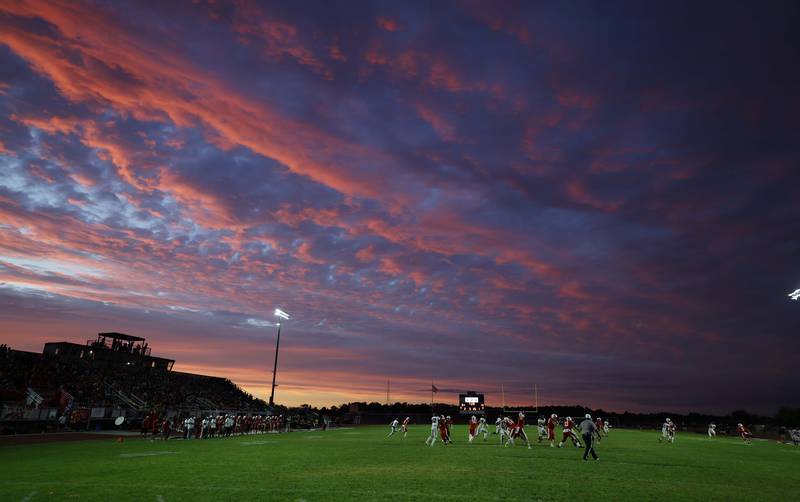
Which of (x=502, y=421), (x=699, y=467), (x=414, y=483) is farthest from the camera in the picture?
(x=502, y=421)

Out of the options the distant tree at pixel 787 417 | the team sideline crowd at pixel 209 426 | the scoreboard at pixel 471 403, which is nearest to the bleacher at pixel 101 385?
the team sideline crowd at pixel 209 426

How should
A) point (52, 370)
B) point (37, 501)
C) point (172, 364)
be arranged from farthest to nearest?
1. point (172, 364)
2. point (52, 370)
3. point (37, 501)

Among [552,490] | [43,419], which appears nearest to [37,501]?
[552,490]

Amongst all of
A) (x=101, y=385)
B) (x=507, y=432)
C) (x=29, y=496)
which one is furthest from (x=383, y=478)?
(x=101, y=385)

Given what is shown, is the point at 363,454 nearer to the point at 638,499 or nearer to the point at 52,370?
the point at 638,499

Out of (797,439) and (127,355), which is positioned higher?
(127,355)

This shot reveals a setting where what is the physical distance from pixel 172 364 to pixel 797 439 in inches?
3240

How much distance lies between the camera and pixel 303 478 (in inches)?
521

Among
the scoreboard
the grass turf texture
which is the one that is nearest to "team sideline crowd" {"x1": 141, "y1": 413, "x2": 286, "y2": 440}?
the grass turf texture

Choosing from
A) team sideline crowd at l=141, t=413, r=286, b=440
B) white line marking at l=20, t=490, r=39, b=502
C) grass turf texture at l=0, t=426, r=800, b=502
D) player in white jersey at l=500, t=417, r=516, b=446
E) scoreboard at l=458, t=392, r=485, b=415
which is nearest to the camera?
white line marking at l=20, t=490, r=39, b=502

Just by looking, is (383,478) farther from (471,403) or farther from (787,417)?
(787,417)

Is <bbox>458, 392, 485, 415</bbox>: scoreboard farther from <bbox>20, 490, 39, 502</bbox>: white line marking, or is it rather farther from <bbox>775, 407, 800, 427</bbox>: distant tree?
<bbox>775, 407, 800, 427</bbox>: distant tree

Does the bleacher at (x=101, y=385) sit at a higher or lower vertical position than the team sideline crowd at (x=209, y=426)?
higher

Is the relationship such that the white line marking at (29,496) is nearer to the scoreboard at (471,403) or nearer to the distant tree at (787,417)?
the scoreboard at (471,403)
